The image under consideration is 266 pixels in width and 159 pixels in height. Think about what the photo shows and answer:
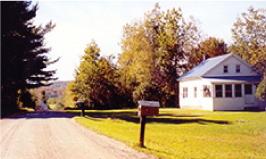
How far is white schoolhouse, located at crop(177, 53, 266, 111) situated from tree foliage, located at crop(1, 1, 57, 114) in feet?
62.1

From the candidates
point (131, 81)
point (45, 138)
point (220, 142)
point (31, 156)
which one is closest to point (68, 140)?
point (45, 138)

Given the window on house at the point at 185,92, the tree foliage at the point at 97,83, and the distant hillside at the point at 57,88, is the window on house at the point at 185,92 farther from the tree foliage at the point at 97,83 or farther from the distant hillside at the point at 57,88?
the distant hillside at the point at 57,88

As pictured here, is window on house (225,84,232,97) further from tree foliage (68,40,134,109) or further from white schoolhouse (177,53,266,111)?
tree foliage (68,40,134,109)

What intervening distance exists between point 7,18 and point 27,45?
140 inches

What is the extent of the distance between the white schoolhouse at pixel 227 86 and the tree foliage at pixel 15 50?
18939 millimetres

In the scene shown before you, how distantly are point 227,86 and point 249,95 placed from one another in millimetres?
2491

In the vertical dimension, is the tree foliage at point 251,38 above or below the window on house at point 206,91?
above

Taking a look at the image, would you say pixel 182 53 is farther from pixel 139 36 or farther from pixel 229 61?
pixel 229 61

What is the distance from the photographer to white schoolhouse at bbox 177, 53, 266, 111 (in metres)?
26.1

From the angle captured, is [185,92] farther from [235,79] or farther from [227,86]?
[235,79]

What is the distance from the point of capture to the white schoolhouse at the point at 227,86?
26.1 meters

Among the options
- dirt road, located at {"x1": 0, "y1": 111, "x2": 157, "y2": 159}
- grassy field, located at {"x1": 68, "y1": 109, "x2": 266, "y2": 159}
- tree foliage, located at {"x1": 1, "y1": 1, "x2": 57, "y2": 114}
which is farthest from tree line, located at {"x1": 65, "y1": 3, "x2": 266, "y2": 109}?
dirt road, located at {"x1": 0, "y1": 111, "x2": 157, "y2": 159}

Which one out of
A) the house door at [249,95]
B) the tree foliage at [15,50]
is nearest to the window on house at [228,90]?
the house door at [249,95]

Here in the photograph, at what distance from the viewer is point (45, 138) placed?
33.1ft
